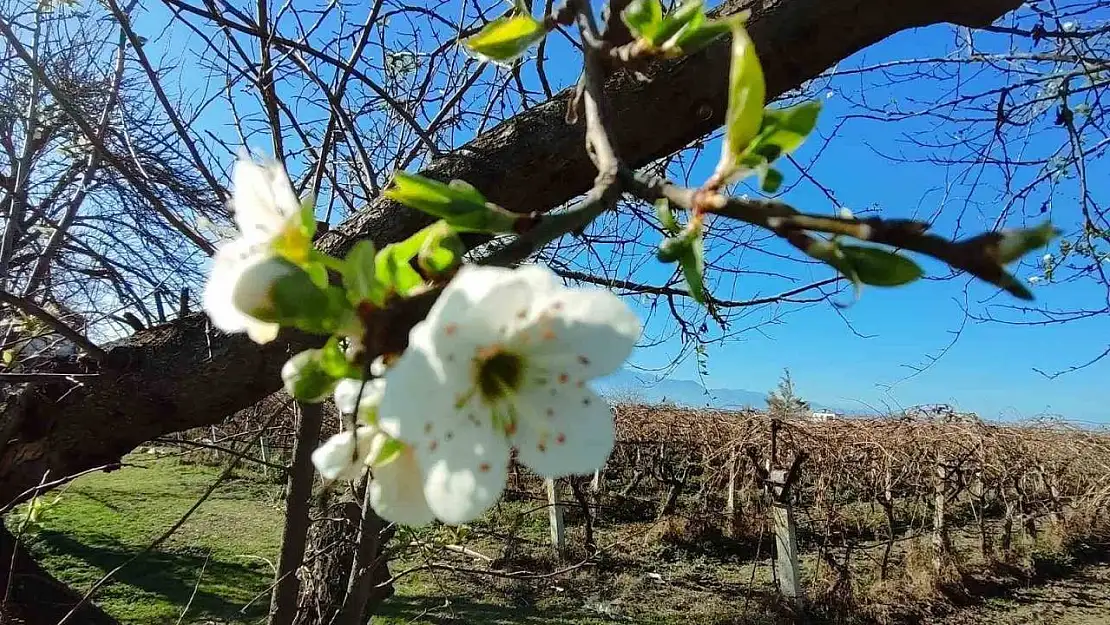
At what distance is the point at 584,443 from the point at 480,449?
0.07 metres

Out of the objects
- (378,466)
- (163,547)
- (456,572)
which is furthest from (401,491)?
(163,547)

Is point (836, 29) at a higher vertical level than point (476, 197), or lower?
higher

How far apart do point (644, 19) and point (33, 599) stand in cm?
301

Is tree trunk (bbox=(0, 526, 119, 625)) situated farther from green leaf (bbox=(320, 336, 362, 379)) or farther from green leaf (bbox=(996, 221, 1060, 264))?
green leaf (bbox=(996, 221, 1060, 264))

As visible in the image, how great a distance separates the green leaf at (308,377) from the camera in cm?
39

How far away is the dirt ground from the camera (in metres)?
4.93

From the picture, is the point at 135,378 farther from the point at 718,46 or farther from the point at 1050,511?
the point at 1050,511

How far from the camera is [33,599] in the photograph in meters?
2.51

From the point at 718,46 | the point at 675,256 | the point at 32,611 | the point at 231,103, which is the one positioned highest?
the point at 231,103

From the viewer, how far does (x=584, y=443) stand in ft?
1.42

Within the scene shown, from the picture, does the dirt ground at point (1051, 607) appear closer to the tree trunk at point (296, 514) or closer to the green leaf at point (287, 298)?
the tree trunk at point (296, 514)

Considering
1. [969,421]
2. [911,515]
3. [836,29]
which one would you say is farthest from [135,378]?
[969,421]

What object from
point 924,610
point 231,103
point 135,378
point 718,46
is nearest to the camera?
point 718,46

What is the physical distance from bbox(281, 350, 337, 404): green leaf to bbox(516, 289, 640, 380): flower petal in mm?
111
